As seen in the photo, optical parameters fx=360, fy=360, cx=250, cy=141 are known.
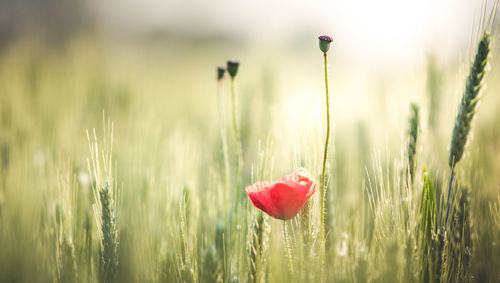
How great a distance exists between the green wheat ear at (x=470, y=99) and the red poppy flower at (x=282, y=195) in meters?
0.42

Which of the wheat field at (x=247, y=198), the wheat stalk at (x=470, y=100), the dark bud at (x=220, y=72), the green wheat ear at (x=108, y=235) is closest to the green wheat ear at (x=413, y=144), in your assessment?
the wheat field at (x=247, y=198)

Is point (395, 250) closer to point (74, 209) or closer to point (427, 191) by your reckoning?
point (427, 191)

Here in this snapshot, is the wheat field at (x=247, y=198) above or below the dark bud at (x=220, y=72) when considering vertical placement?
below

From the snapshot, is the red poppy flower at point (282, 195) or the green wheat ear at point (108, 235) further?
the green wheat ear at point (108, 235)

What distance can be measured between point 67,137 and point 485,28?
1695 mm

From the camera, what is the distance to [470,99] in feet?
2.97

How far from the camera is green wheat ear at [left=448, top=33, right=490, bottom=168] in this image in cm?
90

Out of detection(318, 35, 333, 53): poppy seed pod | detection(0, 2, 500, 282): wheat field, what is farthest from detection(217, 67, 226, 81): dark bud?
detection(318, 35, 333, 53): poppy seed pod

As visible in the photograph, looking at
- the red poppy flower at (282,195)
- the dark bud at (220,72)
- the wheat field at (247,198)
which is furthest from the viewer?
the dark bud at (220,72)

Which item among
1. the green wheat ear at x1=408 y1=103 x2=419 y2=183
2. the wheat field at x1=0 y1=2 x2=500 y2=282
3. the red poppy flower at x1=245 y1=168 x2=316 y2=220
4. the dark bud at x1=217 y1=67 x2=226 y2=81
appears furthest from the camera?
the dark bud at x1=217 y1=67 x2=226 y2=81

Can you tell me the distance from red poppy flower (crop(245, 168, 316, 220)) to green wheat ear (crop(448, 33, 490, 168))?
42cm

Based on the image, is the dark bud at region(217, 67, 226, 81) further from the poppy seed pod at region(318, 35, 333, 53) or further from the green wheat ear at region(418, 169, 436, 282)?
the green wheat ear at region(418, 169, 436, 282)

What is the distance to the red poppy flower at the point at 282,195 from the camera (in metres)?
0.73

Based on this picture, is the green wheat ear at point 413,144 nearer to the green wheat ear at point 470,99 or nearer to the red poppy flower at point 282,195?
the green wheat ear at point 470,99
